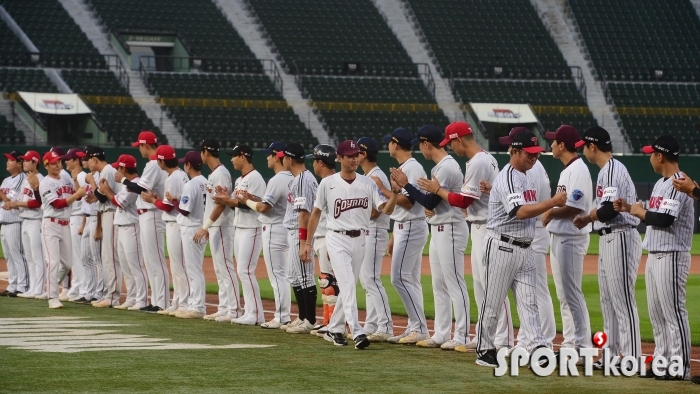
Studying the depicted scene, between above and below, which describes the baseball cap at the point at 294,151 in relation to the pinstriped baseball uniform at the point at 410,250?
above

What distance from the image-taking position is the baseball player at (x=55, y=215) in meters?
14.8

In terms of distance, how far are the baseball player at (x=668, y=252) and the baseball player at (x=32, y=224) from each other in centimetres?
932

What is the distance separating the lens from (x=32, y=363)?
8969mm

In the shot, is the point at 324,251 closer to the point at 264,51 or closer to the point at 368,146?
the point at 368,146

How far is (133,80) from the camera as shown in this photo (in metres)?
37.2

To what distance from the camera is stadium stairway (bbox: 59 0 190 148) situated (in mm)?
35062

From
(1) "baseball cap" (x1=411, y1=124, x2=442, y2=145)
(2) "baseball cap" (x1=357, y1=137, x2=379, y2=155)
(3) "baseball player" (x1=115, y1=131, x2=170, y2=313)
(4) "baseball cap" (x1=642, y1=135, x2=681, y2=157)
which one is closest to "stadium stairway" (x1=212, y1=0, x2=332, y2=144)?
(3) "baseball player" (x1=115, y1=131, x2=170, y2=313)

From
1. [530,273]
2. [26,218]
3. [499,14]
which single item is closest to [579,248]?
[530,273]

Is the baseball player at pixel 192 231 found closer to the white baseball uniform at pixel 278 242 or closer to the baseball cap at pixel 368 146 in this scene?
the white baseball uniform at pixel 278 242

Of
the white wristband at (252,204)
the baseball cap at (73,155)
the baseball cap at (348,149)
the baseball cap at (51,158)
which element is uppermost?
the baseball cap at (73,155)

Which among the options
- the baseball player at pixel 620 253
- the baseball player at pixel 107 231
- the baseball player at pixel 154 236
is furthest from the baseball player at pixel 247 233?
the baseball player at pixel 620 253

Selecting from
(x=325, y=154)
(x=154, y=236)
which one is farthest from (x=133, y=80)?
(x=325, y=154)

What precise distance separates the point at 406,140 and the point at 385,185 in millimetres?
477

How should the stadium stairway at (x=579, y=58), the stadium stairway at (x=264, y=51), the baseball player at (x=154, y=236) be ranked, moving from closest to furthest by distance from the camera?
1. the baseball player at (x=154, y=236)
2. the stadium stairway at (x=264, y=51)
3. the stadium stairway at (x=579, y=58)
